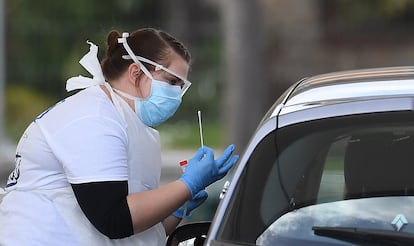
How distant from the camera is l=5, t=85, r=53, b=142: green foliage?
22141 millimetres

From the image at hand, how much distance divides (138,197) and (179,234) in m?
0.40

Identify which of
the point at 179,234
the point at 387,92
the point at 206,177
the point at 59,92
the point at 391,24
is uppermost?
the point at 387,92

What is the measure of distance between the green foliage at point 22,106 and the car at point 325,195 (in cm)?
1862

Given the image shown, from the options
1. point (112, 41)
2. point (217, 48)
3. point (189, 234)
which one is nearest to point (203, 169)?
point (189, 234)

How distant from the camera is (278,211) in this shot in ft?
10.8

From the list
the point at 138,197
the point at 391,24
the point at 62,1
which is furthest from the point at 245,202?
the point at 62,1

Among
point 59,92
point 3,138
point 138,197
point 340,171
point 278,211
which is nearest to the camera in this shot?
point 278,211

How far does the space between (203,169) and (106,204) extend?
427mm

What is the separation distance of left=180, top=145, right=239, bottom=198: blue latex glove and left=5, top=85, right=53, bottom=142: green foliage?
18.0m

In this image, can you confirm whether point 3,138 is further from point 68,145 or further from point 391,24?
point 68,145

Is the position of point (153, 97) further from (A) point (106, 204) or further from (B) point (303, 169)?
(B) point (303, 169)

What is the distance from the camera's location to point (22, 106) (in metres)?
22.5

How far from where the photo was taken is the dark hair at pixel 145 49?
3951 millimetres

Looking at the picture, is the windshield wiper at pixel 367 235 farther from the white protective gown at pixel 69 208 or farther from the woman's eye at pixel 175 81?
the woman's eye at pixel 175 81
